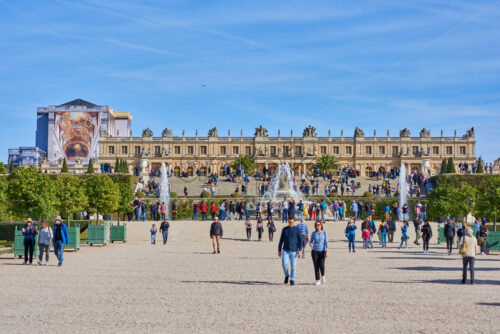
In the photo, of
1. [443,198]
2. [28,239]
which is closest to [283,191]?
[443,198]

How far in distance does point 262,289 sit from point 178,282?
177 cm

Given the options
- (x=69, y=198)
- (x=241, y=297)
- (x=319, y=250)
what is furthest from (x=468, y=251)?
(x=69, y=198)

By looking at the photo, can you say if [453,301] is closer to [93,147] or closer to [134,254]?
[134,254]

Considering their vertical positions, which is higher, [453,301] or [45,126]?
[45,126]

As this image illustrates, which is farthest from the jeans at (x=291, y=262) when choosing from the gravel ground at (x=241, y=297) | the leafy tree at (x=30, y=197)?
the leafy tree at (x=30, y=197)

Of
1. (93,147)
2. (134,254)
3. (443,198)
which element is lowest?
(134,254)

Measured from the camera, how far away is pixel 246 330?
698 centimetres

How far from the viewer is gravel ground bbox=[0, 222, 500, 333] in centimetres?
725

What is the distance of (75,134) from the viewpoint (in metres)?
97.6

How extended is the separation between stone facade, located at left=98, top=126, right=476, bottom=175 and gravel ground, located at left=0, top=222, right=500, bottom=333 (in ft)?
231

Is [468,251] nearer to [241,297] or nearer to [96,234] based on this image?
[241,297]

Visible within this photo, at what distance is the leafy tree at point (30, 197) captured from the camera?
19.1m

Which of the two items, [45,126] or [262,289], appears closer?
[262,289]

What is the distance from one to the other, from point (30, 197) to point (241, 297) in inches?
461
